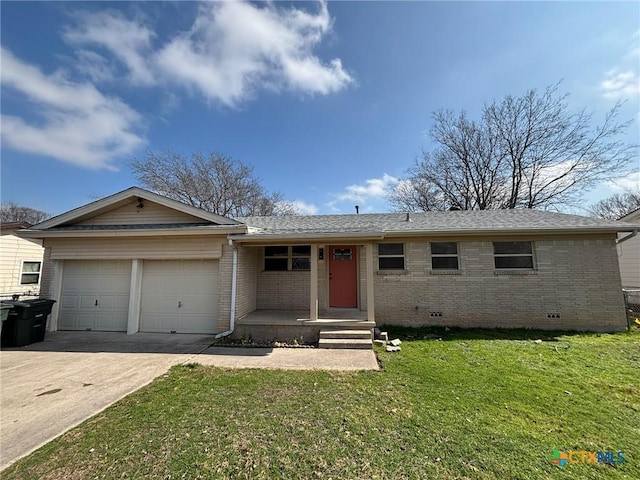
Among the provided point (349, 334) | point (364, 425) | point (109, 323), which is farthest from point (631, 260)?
point (109, 323)

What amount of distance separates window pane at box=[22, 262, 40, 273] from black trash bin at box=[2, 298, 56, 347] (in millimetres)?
7210

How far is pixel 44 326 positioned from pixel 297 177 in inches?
509

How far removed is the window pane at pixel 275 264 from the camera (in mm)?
9492

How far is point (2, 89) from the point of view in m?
8.07

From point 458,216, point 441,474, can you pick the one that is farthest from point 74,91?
point 458,216

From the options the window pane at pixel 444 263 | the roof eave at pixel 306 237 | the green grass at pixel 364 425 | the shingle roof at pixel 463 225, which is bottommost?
the green grass at pixel 364 425

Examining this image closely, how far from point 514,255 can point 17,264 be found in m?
19.5

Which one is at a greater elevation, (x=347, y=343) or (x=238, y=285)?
(x=238, y=285)

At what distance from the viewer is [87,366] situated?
529cm

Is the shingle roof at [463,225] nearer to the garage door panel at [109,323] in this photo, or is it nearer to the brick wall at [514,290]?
the brick wall at [514,290]

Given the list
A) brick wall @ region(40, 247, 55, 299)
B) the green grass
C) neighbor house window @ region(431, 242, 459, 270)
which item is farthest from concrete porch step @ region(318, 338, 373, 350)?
brick wall @ region(40, 247, 55, 299)

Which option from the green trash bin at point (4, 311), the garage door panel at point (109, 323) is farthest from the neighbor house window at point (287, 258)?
the green trash bin at point (4, 311)

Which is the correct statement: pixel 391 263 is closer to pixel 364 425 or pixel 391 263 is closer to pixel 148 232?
pixel 364 425

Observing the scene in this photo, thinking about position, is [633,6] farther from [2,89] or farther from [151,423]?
[2,89]
